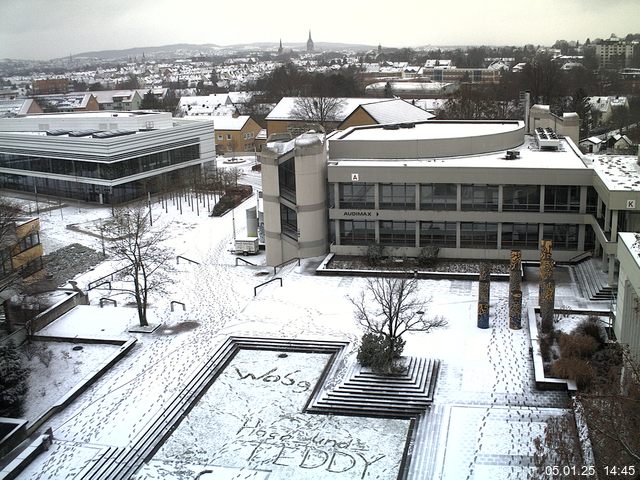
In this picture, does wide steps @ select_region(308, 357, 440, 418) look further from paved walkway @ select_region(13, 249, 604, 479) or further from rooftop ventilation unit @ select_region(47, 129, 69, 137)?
rooftop ventilation unit @ select_region(47, 129, 69, 137)

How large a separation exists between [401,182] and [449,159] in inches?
157

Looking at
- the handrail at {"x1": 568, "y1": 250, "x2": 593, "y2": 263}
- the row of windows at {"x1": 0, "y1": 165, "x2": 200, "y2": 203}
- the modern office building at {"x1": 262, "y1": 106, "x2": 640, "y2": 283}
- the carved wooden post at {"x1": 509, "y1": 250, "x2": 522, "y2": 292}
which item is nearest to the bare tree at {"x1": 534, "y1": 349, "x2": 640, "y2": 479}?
the carved wooden post at {"x1": 509, "y1": 250, "x2": 522, "y2": 292}

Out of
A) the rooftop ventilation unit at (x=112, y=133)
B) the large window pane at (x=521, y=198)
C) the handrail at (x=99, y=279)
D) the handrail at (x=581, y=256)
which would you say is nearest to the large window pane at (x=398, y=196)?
the large window pane at (x=521, y=198)

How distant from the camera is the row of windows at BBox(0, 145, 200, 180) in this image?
2190 inches

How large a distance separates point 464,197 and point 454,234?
6.44ft

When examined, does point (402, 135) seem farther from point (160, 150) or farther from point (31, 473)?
point (31, 473)

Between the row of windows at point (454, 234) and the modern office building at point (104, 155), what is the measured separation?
981 inches

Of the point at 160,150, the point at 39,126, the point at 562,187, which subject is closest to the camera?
the point at 562,187

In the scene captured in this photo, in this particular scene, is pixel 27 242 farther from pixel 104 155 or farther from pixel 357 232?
pixel 104 155

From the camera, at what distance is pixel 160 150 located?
60406mm

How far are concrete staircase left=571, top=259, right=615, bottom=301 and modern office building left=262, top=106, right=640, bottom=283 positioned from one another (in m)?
1.17

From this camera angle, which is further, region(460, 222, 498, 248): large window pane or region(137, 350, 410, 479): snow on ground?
region(460, 222, 498, 248): large window pane

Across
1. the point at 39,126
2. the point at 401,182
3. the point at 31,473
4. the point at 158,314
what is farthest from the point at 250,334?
the point at 39,126

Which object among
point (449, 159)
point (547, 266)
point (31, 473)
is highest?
point (449, 159)
